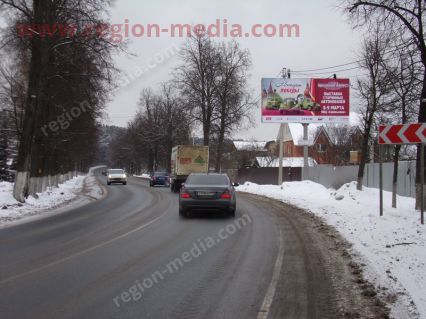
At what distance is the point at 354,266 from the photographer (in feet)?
26.5

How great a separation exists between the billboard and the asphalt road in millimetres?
21928

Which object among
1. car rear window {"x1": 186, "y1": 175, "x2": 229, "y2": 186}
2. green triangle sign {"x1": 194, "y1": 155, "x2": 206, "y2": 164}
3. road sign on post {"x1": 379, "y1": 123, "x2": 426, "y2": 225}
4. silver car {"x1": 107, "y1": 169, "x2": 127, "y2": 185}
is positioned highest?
road sign on post {"x1": 379, "y1": 123, "x2": 426, "y2": 225}

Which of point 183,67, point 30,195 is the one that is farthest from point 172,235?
point 183,67

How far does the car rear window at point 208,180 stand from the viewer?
16.6m

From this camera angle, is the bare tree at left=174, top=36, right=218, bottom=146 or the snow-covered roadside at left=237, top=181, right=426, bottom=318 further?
the bare tree at left=174, top=36, right=218, bottom=146

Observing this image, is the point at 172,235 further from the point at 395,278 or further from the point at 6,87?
the point at 6,87

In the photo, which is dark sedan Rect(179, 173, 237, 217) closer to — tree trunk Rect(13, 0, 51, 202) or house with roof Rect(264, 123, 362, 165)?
tree trunk Rect(13, 0, 51, 202)

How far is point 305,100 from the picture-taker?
3453cm

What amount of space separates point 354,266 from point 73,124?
30.4 m

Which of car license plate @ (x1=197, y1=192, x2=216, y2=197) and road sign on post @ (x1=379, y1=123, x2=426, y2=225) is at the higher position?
road sign on post @ (x1=379, y1=123, x2=426, y2=225)

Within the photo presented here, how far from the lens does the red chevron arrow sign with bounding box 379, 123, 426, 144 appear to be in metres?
12.9

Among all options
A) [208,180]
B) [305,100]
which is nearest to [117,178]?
[305,100]

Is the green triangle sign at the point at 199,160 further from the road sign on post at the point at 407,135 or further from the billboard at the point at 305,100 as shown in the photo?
the road sign on post at the point at 407,135

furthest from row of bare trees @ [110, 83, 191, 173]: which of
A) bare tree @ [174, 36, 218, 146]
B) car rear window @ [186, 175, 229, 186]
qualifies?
car rear window @ [186, 175, 229, 186]
